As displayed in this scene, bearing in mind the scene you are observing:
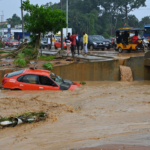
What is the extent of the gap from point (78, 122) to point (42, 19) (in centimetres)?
1159

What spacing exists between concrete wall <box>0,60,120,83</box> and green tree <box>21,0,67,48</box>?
3407 millimetres

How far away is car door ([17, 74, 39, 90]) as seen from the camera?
11.7 m

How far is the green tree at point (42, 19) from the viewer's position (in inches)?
689

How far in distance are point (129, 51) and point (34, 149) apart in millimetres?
18390

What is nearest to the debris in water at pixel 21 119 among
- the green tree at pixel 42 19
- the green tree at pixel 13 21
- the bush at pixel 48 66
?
the bush at pixel 48 66

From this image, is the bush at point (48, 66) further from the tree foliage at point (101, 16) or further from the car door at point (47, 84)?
the tree foliage at point (101, 16)

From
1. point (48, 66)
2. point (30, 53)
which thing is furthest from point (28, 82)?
point (30, 53)

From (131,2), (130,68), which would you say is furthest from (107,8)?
(130,68)

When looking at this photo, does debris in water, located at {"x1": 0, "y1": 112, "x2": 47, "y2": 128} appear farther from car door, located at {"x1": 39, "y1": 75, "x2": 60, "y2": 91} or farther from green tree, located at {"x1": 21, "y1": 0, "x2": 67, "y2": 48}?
green tree, located at {"x1": 21, "y1": 0, "x2": 67, "y2": 48}

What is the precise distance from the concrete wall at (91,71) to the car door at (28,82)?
13.5 ft

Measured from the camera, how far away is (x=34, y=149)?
5.37 meters

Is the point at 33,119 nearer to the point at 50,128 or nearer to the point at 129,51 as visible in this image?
the point at 50,128

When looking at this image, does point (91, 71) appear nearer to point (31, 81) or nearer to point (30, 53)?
point (30, 53)

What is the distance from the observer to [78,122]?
283 inches
